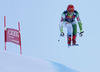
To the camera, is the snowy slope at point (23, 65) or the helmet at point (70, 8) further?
the helmet at point (70, 8)

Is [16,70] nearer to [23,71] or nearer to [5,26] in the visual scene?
[23,71]

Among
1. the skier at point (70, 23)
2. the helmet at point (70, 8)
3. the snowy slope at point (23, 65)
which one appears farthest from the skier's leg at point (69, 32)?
the snowy slope at point (23, 65)

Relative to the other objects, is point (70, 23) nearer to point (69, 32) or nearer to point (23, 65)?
point (69, 32)

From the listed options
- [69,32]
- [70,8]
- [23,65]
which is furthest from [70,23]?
[23,65]

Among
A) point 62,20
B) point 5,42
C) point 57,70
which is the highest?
point 62,20

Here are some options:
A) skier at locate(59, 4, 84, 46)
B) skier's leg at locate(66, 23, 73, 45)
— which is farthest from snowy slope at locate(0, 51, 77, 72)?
skier at locate(59, 4, 84, 46)

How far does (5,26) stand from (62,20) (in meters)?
2.51

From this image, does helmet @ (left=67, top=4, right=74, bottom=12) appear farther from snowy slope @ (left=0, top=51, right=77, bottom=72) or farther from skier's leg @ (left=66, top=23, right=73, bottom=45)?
snowy slope @ (left=0, top=51, right=77, bottom=72)

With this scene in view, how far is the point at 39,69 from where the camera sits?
9.52 m

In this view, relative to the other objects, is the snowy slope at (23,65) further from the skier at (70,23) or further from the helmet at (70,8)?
the helmet at (70,8)

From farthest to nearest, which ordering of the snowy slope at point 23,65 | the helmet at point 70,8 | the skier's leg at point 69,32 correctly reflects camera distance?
the skier's leg at point 69,32 < the helmet at point 70,8 < the snowy slope at point 23,65

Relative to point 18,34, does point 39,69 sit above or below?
below

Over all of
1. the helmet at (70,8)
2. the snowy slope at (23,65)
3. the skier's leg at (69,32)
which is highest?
the helmet at (70,8)

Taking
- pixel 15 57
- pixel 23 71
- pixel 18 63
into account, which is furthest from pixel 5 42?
pixel 23 71
